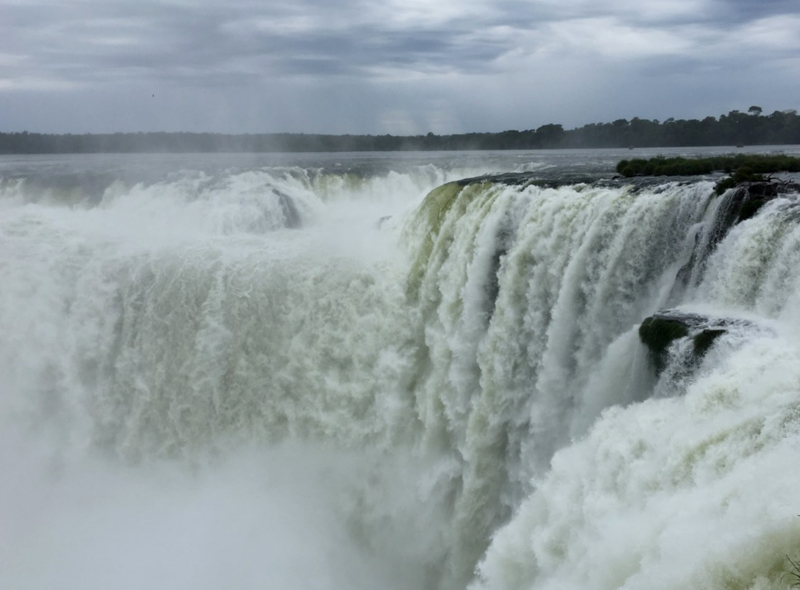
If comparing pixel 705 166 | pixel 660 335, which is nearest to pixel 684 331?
pixel 660 335

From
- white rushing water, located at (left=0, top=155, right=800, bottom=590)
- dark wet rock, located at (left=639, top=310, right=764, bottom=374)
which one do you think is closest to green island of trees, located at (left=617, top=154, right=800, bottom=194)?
white rushing water, located at (left=0, top=155, right=800, bottom=590)

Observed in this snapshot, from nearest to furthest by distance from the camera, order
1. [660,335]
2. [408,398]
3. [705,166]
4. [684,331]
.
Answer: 1. [684,331]
2. [660,335]
3. [408,398]
4. [705,166]

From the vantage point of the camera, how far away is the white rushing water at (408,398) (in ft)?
17.7

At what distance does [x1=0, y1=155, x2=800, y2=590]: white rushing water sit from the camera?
17.7 ft

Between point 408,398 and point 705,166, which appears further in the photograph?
point 705,166

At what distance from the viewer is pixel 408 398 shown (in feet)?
42.2

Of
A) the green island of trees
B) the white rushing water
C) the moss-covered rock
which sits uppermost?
the green island of trees

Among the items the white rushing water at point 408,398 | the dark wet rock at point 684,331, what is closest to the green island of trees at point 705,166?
the white rushing water at point 408,398

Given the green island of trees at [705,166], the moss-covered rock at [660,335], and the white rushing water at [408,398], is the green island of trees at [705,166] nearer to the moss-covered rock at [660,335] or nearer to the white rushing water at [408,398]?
the white rushing water at [408,398]

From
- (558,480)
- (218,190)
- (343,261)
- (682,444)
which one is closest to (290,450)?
(343,261)

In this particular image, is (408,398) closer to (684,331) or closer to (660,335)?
(660,335)

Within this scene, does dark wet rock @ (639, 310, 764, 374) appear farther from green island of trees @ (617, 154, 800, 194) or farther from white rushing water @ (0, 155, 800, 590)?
green island of trees @ (617, 154, 800, 194)

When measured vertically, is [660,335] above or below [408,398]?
above

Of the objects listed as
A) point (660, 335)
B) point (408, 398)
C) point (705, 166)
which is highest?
point (705, 166)
